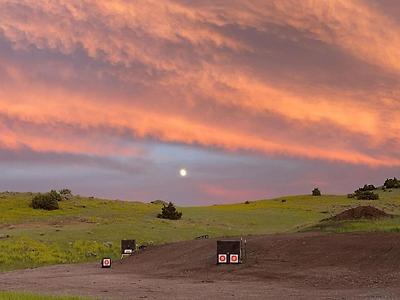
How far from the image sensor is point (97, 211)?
73375mm

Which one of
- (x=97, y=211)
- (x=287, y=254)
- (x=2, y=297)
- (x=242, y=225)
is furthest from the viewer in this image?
(x=97, y=211)

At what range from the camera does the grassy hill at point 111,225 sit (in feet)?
149

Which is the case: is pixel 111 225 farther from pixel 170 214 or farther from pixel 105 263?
pixel 105 263

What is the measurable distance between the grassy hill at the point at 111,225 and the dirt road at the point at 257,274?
236 inches

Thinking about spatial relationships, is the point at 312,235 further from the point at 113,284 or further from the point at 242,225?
the point at 242,225

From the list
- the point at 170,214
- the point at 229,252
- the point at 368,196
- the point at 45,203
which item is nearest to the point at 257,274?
the point at 229,252

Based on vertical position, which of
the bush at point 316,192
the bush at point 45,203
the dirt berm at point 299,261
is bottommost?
the dirt berm at point 299,261

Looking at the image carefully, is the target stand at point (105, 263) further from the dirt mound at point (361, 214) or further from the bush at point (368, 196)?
the bush at point (368, 196)

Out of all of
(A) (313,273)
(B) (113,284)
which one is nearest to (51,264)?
(B) (113,284)

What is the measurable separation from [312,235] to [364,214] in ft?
44.0

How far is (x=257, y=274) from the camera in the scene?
3127 cm

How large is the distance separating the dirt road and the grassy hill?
5.99 m

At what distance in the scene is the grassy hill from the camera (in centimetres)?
4544

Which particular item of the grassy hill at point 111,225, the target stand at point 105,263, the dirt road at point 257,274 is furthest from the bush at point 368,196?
the target stand at point 105,263
